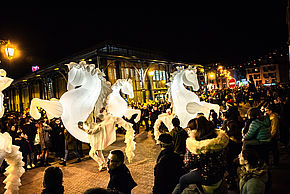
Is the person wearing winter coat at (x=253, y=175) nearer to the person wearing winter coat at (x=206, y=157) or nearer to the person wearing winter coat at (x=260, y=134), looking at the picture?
the person wearing winter coat at (x=206, y=157)

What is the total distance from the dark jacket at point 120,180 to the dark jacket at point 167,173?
1.19 feet

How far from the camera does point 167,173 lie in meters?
2.70

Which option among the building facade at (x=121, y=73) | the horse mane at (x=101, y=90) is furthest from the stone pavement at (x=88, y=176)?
the building facade at (x=121, y=73)

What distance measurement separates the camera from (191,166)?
240 cm

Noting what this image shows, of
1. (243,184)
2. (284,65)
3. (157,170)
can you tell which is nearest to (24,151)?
(157,170)

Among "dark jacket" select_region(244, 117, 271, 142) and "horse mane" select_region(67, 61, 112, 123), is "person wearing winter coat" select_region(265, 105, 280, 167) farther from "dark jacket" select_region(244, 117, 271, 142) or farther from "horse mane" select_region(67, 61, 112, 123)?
"horse mane" select_region(67, 61, 112, 123)

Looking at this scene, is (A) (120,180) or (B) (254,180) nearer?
(B) (254,180)

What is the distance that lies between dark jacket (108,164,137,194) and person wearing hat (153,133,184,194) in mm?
364

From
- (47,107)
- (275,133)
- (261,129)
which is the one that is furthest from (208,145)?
(47,107)

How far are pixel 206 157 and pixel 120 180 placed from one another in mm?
1134

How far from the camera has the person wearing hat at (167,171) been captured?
8.73 ft

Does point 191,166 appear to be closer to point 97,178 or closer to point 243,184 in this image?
point 243,184

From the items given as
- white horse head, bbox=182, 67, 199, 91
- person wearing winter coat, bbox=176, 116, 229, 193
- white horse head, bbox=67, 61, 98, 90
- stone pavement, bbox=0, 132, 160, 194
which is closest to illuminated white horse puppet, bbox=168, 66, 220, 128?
white horse head, bbox=182, 67, 199, 91

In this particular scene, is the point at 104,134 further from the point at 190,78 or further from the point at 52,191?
the point at 52,191
